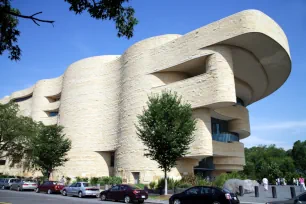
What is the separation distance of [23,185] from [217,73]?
84.0 feet

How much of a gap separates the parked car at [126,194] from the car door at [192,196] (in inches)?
173

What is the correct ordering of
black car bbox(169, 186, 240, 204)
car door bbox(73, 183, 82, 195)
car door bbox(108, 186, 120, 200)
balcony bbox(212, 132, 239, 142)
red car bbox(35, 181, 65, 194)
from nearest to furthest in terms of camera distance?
1. black car bbox(169, 186, 240, 204)
2. car door bbox(108, 186, 120, 200)
3. car door bbox(73, 183, 82, 195)
4. red car bbox(35, 181, 65, 194)
5. balcony bbox(212, 132, 239, 142)

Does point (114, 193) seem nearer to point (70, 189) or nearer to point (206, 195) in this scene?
point (70, 189)

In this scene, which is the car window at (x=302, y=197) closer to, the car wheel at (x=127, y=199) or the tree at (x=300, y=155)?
the car wheel at (x=127, y=199)

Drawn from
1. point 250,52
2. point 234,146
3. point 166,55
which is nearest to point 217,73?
point 250,52

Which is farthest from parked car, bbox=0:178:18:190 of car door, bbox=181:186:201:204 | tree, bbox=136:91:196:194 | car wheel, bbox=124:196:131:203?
car door, bbox=181:186:201:204

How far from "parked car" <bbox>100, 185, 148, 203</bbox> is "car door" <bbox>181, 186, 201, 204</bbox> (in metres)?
4.41

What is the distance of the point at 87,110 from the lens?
45.6 meters

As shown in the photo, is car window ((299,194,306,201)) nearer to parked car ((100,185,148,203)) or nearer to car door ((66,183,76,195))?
parked car ((100,185,148,203))

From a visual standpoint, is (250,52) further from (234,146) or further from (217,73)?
(234,146)

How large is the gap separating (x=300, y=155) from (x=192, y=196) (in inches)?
3335

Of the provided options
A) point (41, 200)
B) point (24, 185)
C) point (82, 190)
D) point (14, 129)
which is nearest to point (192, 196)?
point (41, 200)

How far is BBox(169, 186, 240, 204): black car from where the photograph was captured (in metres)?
14.1

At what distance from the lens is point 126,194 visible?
63.5 feet
